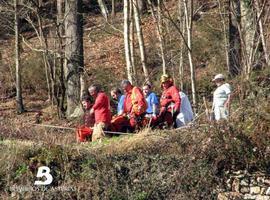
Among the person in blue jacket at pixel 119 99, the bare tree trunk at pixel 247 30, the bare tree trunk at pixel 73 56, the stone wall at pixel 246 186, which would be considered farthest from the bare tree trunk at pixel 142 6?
the stone wall at pixel 246 186

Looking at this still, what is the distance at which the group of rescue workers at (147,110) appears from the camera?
15.1 meters

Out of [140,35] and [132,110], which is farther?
[140,35]

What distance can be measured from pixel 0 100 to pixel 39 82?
5.82ft

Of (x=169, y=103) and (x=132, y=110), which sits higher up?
(x=169, y=103)

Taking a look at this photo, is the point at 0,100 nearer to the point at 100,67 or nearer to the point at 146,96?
the point at 100,67

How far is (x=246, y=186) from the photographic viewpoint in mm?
13469

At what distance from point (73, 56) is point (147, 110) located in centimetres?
934

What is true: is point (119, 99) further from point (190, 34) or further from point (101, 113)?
point (190, 34)

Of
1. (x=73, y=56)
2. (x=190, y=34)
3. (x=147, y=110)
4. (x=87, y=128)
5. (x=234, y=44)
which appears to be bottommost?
(x=87, y=128)

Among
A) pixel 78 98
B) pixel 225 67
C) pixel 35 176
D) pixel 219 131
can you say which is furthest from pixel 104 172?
pixel 225 67

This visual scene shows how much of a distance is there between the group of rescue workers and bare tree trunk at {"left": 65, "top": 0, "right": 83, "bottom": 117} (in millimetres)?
8726

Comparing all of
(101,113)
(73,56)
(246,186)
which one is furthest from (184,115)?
(73,56)

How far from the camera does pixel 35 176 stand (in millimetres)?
13422

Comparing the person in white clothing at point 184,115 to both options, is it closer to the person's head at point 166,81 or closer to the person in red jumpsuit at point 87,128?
the person's head at point 166,81
